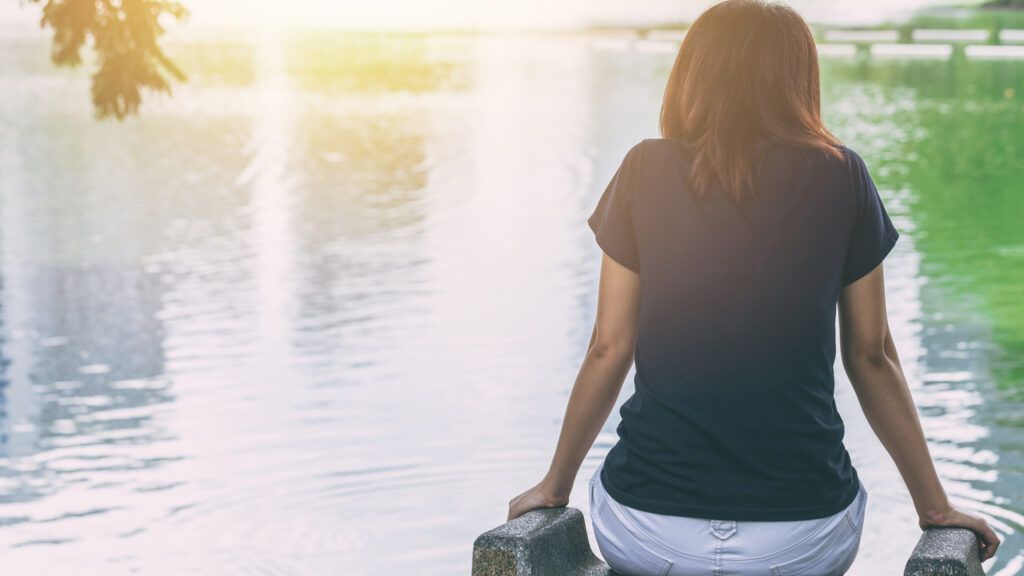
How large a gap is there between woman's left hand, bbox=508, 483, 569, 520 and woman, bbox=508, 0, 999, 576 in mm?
196

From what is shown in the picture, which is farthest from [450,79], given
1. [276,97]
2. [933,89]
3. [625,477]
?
[625,477]

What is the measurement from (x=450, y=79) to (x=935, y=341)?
1443 inches

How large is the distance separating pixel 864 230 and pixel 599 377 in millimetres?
514

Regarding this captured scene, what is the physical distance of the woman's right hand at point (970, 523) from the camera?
2744 mm

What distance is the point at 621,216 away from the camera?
2648 mm

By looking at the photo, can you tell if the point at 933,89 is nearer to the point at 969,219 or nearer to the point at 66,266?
the point at 969,219

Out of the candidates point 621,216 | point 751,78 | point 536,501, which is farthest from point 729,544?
point 751,78

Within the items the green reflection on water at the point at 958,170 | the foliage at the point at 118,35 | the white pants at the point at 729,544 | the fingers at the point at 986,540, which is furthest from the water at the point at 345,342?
the white pants at the point at 729,544

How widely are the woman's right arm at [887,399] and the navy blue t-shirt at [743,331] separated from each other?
0.14m

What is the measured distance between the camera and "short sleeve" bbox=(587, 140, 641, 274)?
2613 mm

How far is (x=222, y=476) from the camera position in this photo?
22.1ft

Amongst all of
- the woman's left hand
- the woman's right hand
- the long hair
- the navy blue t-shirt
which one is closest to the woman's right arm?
the woman's right hand

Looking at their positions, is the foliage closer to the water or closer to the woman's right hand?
the water

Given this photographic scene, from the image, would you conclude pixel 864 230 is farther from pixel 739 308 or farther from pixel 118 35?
pixel 118 35
